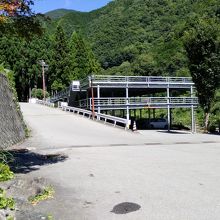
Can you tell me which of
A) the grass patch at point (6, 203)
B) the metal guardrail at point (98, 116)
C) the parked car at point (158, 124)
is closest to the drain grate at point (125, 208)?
the grass patch at point (6, 203)

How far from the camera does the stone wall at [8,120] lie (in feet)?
57.2

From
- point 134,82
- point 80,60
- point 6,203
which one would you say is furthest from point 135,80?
point 6,203

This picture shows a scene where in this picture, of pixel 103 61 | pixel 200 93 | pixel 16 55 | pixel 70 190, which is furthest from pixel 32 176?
pixel 103 61

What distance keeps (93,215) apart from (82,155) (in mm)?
8604

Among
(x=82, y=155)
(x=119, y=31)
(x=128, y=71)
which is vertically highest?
(x=119, y=31)

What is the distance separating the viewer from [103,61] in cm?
11738

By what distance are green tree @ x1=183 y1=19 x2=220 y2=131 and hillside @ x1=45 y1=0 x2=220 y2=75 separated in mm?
62791

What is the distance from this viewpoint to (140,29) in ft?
393

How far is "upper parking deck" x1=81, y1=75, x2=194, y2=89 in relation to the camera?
45.7 metres

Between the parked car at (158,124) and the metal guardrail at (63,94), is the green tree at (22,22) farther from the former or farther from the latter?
the metal guardrail at (63,94)

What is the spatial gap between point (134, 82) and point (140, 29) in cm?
7508

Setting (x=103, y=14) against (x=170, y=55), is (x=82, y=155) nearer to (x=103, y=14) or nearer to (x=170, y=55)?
(x=170, y=55)

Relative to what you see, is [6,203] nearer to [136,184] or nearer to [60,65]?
[136,184]

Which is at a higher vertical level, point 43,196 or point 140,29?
point 140,29
